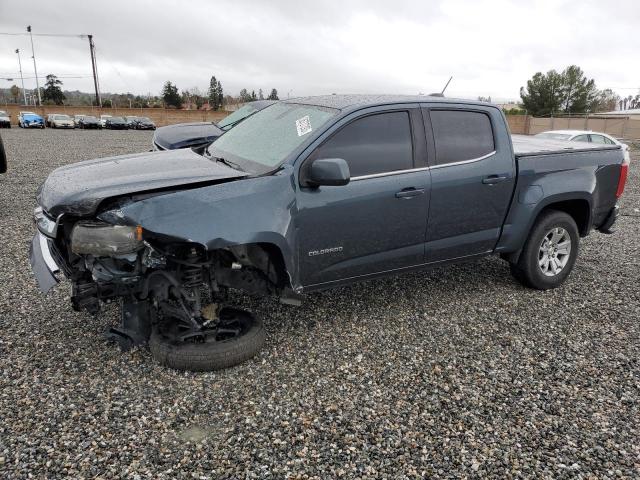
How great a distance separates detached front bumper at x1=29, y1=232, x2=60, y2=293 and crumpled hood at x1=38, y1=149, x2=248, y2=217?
0.30 metres

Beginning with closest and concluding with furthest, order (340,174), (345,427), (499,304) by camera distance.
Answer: (345,427), (340,174), (499,304)

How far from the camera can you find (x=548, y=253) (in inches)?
199

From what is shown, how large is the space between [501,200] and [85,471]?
12.3 feet

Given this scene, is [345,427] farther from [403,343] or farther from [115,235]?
[115,235]

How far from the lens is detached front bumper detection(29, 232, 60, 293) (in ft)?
10.9

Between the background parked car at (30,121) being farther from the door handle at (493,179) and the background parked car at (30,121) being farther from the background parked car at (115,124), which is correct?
the door handle at (493,179)

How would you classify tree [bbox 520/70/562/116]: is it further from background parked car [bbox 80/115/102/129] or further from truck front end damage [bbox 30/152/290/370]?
truck front end damage [bbox 30/152/290/370]

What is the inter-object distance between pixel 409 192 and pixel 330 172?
0.85 metres

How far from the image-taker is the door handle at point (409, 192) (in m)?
3.94

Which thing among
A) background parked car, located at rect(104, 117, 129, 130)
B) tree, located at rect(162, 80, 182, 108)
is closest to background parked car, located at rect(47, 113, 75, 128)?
background parked car, located at rect(104, 117, 129, 130)

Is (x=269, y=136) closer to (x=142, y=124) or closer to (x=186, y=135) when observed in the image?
(x=186, y=135)

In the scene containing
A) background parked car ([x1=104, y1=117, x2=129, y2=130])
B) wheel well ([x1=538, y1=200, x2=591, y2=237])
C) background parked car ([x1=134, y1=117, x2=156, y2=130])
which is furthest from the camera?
background parked car ([x1=134, y1=117, x2=156, y2=130])

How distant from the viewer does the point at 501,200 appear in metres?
4.51

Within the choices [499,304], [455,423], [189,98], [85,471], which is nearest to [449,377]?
[455,423]
